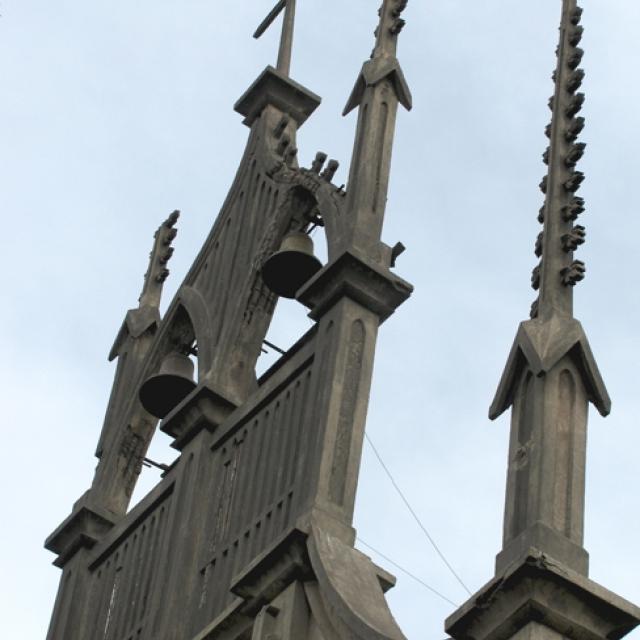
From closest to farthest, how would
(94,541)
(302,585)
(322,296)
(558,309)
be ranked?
(558,309) → (302,585) → (322,296) → (94,541)

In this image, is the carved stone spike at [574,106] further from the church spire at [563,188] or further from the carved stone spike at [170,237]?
A: the carved stone spike at [170,237]

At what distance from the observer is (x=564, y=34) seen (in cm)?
2019

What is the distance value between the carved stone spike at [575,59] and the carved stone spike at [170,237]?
24.2 feet

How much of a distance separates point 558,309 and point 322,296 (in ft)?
10.6

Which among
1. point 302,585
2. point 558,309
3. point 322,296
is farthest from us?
point 322,296

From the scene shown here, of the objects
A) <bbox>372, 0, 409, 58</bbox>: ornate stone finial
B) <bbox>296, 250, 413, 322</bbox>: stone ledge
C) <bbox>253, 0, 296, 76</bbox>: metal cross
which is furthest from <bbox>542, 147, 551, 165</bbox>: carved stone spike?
<bbox>253, 0, 296, 76</bbox>: metal cross

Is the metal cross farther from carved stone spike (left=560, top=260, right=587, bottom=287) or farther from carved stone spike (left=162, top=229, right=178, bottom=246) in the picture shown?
carved stone spike (left=560, top=260, right=587, bottom=287)

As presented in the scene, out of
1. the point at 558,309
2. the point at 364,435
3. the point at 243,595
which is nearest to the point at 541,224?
the point at 558,309

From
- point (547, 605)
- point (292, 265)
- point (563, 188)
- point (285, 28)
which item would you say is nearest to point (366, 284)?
point (292, 265)

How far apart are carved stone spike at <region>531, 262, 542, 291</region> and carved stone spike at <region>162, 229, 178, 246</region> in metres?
8.21

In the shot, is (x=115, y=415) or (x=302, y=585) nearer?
(x=302, y=585)

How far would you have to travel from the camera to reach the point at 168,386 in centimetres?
2367

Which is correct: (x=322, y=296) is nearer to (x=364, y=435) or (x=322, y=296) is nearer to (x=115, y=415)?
(x=364, y=435)

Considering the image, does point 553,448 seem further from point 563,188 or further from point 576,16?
point 576,16
